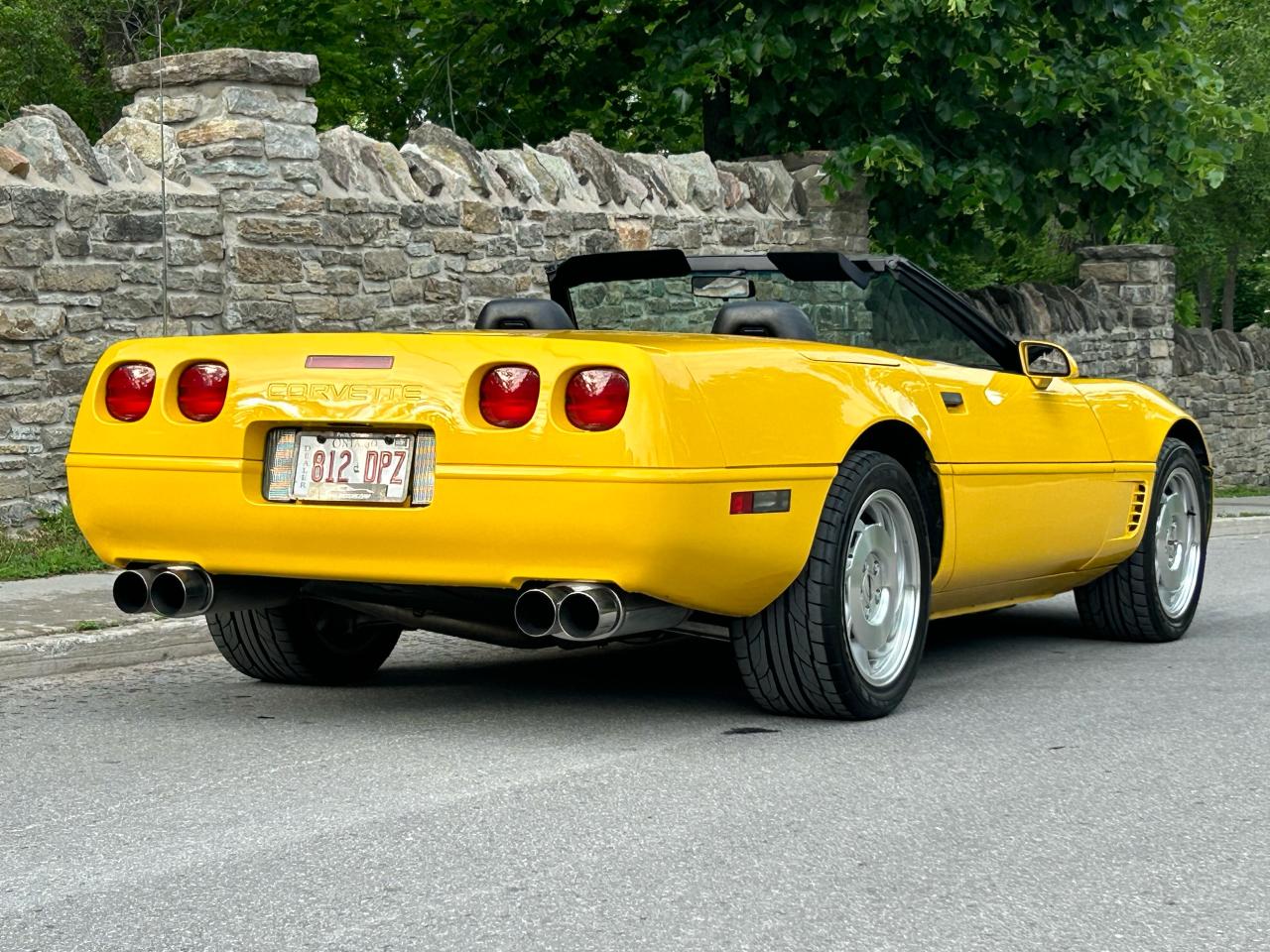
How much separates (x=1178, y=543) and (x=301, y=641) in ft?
12.4

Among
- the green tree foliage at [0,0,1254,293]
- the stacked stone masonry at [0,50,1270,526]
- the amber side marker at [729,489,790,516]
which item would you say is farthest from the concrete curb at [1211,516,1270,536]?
the amber side marker at [729,489,790,516]

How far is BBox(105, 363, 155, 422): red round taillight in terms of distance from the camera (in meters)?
5.84

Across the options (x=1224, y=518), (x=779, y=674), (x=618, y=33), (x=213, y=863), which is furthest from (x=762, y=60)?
(x=213, y=863)

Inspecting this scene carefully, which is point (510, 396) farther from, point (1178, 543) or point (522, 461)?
point (1178, 543)

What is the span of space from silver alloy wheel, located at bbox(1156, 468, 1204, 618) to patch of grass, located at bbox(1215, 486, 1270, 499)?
1327 cm

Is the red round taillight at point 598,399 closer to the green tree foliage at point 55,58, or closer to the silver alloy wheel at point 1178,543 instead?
the silver alloy wheel at point 1178,543

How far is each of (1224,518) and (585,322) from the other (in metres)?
9.98

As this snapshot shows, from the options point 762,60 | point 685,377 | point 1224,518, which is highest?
point 762,60

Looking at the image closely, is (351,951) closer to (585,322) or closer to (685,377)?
(685,377)

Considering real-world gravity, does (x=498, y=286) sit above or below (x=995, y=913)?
above

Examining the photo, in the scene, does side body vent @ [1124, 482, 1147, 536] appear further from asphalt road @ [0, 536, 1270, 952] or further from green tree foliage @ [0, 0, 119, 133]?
green tree foliage @ [0, 0, 119, 133]

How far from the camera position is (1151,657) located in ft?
25.0

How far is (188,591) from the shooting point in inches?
225

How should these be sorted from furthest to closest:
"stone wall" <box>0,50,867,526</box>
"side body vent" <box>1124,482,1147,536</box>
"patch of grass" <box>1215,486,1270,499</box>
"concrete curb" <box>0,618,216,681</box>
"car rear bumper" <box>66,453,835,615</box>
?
"patch of grass" <box>1215,486,1270,499</box> < "stone wall" <box>0,50,867,526</box> < "side body vent" <box>1124,482,1147,536</box> < "concrete curb" <box>0,618,216,681</box> < "car rear bumper" <box>66,453,835,615</box>
